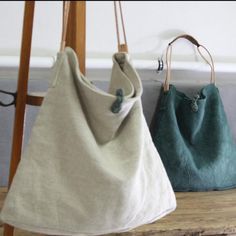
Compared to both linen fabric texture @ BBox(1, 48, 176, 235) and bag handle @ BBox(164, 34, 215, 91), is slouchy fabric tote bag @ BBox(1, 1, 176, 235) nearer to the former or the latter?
linen fabric texture @ BBox(1, 48, 176, 235)

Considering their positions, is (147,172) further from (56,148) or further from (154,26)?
(154,26)

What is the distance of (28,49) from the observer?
540 mm

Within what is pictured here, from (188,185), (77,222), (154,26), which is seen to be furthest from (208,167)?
(77,222)

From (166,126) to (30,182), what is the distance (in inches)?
19.1

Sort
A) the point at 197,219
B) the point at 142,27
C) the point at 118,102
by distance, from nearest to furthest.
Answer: the point at 118,102 → the point at 197,219 → the point at 142,27

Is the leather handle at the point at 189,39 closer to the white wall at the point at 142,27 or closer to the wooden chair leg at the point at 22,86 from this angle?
the white wall at the point at 142,27

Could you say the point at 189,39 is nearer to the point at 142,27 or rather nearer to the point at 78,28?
the point at 142,27

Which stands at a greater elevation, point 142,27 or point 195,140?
point 142,27

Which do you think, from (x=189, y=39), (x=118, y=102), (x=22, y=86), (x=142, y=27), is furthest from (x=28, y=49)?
(x=189, y=39)

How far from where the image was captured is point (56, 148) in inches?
19.5

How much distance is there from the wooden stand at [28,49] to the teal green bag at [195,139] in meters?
0.41

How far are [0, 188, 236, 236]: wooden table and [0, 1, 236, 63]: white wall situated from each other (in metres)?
0.36

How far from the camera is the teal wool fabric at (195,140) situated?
34.8 inches

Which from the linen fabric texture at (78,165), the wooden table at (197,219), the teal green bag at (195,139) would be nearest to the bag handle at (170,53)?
the teal green bag at (195,139)
